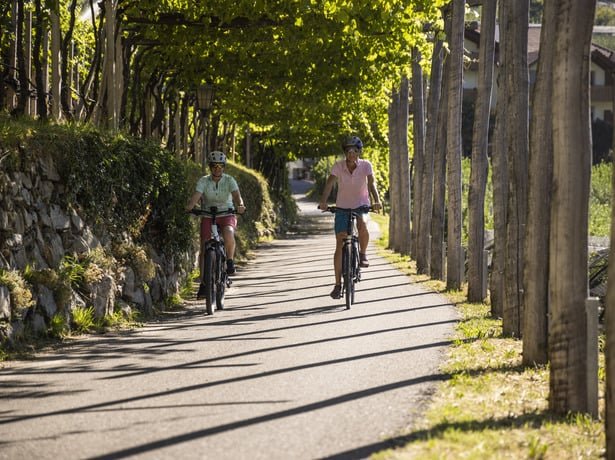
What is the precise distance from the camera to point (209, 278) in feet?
42.0

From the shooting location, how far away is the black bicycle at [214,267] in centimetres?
1282

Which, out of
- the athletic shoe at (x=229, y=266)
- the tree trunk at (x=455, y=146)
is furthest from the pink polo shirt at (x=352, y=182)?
the tree trunk at (x=455, y=146)

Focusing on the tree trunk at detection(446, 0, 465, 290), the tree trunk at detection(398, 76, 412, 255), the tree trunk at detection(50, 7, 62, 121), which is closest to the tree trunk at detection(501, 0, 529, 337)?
the tree trunk at detection(446, 0, 465, 290)

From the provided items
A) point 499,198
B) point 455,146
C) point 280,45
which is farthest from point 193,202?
point 280,45

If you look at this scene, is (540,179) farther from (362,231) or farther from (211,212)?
(211,212)

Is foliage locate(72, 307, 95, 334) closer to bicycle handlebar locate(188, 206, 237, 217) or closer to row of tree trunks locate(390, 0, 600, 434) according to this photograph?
bicycle handlebar locate(188, 206, 237, 217)

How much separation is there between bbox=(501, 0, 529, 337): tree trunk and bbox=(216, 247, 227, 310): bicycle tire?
384 cm

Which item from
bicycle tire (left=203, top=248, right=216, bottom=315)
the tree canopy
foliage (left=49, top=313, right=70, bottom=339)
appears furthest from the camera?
the tree canopy

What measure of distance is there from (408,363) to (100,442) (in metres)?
3.41

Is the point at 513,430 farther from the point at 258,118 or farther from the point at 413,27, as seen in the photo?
the point at 258,118

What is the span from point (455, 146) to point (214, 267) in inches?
219

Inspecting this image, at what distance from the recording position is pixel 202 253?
42.8 ft

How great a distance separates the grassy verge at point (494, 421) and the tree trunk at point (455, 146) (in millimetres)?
7399

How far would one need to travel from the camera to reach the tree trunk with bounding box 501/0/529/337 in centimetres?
1034
